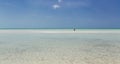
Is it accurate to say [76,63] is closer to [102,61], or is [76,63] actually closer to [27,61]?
[102,61]

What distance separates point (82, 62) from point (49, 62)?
124 cm

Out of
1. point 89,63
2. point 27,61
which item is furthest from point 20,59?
point 89,63

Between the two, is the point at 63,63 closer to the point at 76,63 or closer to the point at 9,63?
the point at 76,63

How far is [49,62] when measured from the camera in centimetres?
692

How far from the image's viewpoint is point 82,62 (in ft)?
22.5

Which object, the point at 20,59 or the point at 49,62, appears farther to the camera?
the point at 20,59

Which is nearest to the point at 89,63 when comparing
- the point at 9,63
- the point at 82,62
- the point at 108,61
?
the point at 82,62

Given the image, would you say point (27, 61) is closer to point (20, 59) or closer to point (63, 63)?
point (20, 59)

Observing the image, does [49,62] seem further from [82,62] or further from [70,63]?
[82,62]

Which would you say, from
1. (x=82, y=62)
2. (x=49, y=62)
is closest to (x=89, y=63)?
(x=82, y=62)

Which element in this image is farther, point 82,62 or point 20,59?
point 20,59

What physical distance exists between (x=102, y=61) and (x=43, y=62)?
224 centimetres

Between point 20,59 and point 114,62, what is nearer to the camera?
point 114,62

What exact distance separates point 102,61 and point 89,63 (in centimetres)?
63
